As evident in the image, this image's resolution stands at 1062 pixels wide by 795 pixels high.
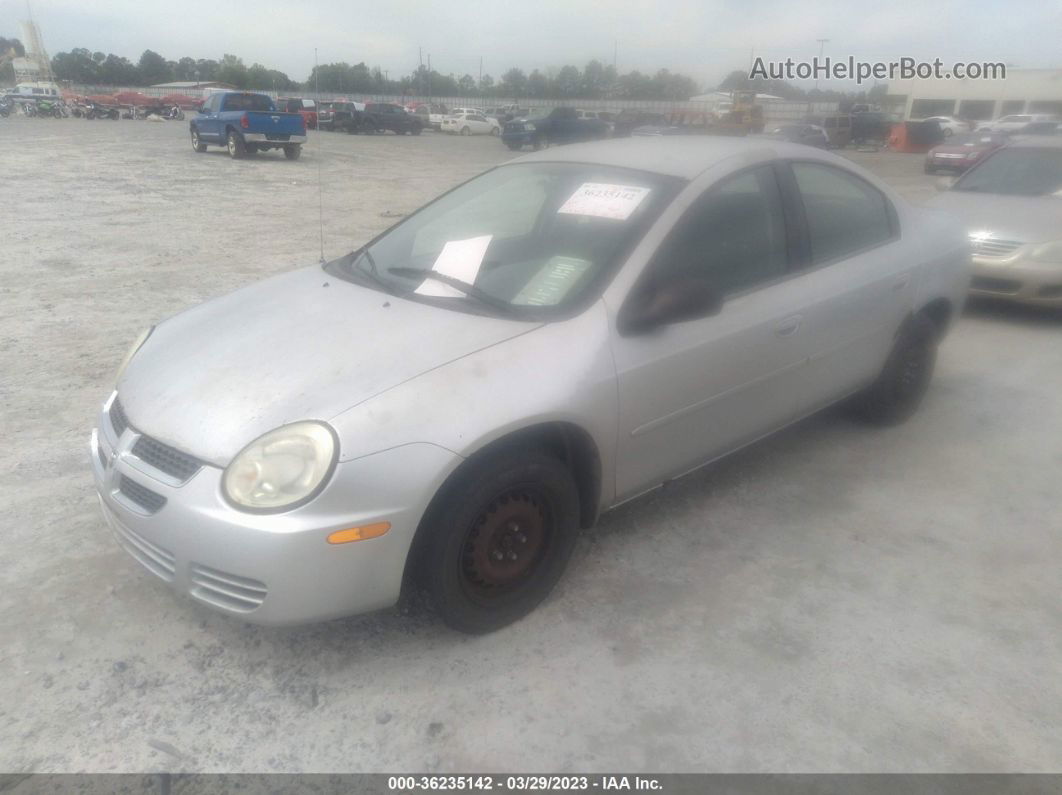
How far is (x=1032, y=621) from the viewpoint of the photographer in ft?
9.04

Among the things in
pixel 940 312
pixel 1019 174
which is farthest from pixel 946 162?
pixel 940 312

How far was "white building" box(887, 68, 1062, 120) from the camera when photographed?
46344 millimetres

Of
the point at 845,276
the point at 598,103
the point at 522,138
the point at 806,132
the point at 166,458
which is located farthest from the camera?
the point at 598,103

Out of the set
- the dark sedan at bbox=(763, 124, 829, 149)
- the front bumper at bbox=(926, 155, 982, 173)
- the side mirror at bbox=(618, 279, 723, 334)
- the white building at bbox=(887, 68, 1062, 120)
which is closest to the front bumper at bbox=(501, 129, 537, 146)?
the dark sedan at bbox=(763, 124, 829, 149)

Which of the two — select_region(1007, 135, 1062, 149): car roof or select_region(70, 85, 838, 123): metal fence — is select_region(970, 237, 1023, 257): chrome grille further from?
select_region(70, 85, 838, 123): metal fence

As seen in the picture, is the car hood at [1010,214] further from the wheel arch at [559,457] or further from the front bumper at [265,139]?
the front bumper at [265,139]

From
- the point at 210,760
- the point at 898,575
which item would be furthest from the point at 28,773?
the point at 898,575

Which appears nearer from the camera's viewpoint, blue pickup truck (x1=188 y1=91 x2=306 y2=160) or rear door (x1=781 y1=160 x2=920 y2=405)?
rear door (x1=781 y1=160 x2=920 y2=405)

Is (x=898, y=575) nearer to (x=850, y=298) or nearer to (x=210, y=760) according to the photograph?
(x=850, y=298)

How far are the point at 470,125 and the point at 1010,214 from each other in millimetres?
37342

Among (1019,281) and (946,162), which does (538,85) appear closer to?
(946,162)

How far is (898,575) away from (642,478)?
1.08 metres

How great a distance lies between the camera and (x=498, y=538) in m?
2.54

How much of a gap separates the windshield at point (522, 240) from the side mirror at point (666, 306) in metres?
0.18
